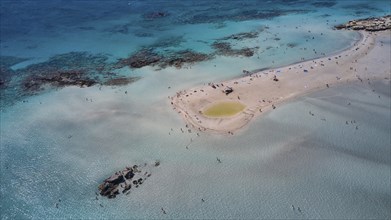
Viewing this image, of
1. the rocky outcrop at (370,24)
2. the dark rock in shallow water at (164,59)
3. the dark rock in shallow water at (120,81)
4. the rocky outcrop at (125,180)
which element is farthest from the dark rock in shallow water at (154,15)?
the rocky outcrop at (125,180)

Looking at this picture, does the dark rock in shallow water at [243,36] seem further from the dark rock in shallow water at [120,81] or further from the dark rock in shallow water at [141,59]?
the dark rock in shallow water at [120,81]

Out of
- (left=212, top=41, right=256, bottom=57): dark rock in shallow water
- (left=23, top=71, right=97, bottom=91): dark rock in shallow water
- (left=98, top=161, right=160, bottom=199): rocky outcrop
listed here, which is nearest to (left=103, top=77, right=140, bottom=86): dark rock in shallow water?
(left=23, top=71, right=97, bottom=91): dark rock in shallow water

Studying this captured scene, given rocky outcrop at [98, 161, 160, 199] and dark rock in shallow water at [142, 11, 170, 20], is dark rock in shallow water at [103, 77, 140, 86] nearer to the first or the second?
rocky outcrop at [98, 161, 160, 199]

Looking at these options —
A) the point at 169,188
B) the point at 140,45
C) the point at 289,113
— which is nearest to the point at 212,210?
the point at 169,188

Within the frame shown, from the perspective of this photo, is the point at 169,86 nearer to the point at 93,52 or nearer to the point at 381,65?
the point at 93,52

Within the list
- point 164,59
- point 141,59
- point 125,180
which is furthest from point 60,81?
point 125,180

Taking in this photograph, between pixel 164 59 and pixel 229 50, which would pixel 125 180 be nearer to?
pixel 164 59
